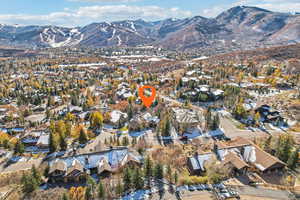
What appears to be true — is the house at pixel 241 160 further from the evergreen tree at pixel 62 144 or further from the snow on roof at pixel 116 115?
the snow on roof at pixel 116 115

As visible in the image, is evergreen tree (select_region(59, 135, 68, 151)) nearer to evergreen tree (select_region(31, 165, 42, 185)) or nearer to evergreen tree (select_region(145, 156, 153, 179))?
evergreen tree (select_region(31, 165, 42, 185))

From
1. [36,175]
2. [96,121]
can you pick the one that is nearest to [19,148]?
[36,175]

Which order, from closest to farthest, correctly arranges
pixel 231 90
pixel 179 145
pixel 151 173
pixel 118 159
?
pixel 151 173
pixel 118 159
pixel 179 145
pixel 231 90

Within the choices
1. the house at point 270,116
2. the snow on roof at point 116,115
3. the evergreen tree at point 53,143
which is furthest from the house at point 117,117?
the house at point 270,116

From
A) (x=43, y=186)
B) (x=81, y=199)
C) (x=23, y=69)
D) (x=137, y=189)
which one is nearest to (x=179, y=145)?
(x=137, y=189)

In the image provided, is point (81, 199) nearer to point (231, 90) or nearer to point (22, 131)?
point (22, 131)
